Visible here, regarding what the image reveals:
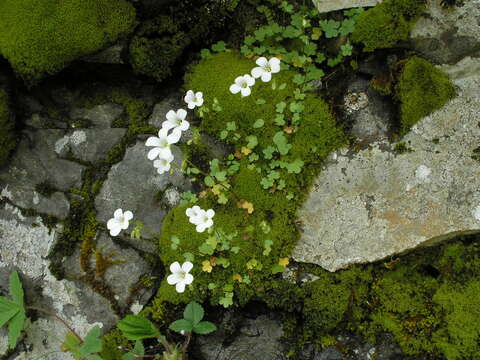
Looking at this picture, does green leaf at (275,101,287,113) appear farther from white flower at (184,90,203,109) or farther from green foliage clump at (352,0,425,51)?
green foliage clump at (352,0,425,51)

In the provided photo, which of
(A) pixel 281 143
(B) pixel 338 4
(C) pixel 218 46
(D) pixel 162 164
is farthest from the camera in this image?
(C) pixel 218 46

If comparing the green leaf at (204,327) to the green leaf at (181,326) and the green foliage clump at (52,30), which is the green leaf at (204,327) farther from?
the green foliage clump at (52,30)

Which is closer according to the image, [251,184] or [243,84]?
Result: [243,84]

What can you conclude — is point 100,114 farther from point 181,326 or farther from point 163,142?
point 181,326

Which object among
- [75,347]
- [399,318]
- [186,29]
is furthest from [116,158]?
[399,318]

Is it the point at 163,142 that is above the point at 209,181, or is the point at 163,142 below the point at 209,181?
above

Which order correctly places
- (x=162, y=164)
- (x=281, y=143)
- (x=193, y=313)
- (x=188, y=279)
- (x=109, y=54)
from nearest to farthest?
(x=188, y=279) < (x=193, y=313) < (x=162, y=164) < (x=281, y=143) < (x=109, y=54)

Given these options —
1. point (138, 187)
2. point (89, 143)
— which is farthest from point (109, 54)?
point (138, 187)

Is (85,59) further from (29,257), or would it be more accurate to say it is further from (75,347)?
(75,347)
